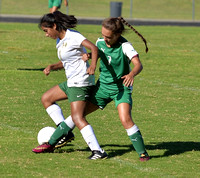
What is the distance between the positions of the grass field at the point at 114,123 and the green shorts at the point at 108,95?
Result: 70 cm

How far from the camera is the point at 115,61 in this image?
6.96 meters

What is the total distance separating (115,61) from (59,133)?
1163 mm

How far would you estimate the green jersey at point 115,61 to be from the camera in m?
6.92

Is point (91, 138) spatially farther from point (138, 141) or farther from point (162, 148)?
point (162, 148)

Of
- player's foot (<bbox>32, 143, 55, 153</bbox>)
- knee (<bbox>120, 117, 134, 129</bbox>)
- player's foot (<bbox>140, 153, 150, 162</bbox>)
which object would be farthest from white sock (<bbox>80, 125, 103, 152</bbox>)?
player's foot (<bbox>32, 143, 55, 153</bbox>)

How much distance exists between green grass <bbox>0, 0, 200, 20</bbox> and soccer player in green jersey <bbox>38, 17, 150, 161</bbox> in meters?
34.9

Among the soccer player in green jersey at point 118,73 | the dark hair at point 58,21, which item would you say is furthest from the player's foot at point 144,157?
the dark hair at point 58,21

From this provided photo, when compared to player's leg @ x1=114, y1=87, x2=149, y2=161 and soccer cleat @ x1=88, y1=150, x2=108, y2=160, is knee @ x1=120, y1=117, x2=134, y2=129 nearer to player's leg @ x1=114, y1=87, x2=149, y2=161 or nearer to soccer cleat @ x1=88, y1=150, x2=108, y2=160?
player's leg @ x1=114, y1=87, x2=149, y2=161

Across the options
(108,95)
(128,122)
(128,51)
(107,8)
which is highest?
(128,51)

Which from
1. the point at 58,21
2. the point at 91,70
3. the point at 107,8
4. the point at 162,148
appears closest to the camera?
the point at 91,70

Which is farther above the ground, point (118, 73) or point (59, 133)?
point (118, 73)

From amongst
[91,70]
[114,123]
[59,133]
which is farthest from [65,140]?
[114,123]

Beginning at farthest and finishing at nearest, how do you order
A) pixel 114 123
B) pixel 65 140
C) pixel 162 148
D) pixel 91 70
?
pixel 114 123, pixel 162 148, pixel 65 140, pixel 91 70

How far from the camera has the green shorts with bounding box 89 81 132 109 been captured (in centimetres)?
696
